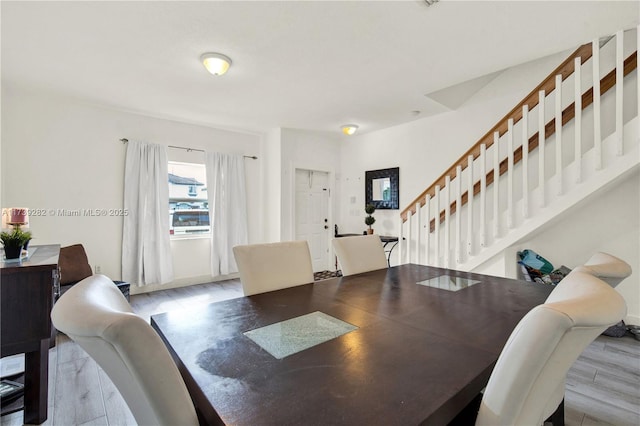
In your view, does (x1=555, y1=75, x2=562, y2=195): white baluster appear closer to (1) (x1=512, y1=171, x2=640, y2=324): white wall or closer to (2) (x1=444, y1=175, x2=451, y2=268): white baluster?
(1) (x1=512, y1=171, x2=640, y2=324): white wall

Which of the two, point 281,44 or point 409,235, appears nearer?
point 281,44

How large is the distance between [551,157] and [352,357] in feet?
11.0

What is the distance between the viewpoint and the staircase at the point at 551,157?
2.35m

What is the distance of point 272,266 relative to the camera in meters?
1.77

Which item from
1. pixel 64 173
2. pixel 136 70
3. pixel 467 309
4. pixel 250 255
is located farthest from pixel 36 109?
pixel 467 309

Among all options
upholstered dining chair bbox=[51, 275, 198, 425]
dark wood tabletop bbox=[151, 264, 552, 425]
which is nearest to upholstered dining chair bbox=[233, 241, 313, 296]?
dark wood tabletop bbox=[151, 264, 552, 425]

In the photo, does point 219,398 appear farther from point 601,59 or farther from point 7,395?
point 601,59

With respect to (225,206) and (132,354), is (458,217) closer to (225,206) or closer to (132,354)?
(132,354)

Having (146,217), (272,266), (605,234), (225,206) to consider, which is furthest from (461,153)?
(146,217)

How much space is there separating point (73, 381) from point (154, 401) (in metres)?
2.16

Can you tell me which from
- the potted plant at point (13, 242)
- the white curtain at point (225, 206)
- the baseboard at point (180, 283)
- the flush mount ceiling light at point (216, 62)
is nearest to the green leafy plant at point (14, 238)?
the potted plant at point (13, 242)

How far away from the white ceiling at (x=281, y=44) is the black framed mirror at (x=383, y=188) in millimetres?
1464

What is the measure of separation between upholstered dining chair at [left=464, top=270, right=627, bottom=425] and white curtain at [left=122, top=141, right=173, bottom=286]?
443 cm

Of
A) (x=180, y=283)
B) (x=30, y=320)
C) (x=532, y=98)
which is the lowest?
(x=180, y=283)
